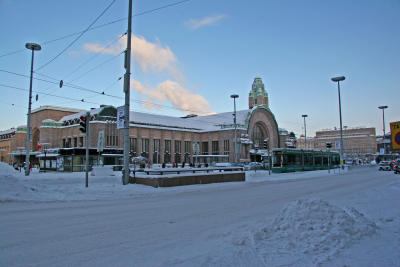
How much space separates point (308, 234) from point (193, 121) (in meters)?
Answer: 77.5

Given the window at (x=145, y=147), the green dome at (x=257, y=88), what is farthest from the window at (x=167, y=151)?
the green dome at (x=257, y=88)

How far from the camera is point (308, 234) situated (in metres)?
5.53

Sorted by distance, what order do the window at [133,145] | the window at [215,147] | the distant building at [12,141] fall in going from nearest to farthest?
the window at [133,145] → the window at [215,147] → the distant building at [12,141]

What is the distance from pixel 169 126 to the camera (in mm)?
70562

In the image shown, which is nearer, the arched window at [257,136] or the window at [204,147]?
the arched window at [257,136]

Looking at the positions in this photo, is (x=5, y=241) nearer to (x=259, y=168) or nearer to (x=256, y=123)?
(x=259, y=168)

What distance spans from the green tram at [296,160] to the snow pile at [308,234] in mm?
31846

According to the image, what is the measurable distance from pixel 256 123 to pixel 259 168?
100ft

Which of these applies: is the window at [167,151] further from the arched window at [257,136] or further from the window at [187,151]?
the arched window at [257,136]

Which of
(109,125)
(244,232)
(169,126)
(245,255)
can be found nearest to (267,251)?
(245,255)

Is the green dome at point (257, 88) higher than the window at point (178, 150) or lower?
higher

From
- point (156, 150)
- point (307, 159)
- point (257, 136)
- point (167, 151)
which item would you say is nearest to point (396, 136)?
point (307, 159)

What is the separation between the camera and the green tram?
125 ft

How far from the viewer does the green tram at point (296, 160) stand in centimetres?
3803
